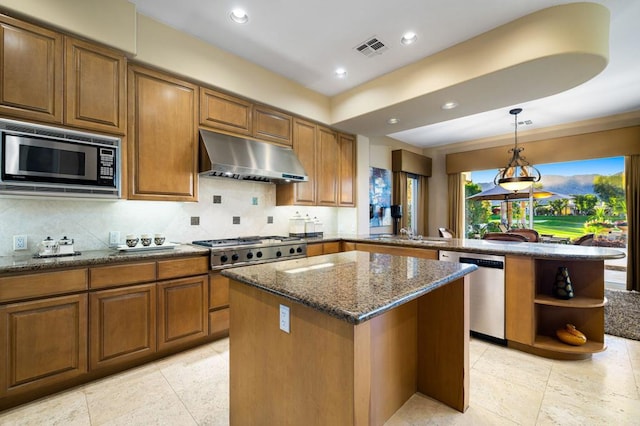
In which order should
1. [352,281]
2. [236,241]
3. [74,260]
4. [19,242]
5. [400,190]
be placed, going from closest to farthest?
[352,281] < [74,260] < [19,242] < [236,241] < [400,190]

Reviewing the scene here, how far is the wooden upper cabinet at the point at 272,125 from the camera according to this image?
338 cm

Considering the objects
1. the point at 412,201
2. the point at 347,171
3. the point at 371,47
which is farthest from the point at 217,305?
the point at 412,201

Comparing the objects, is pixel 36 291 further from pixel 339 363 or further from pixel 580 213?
pixel 580 213

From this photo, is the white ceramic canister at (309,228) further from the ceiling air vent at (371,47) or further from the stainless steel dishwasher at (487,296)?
the ceiling air vent at (371,47)

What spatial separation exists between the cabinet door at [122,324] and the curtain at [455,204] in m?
6.22

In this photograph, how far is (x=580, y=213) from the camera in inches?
210

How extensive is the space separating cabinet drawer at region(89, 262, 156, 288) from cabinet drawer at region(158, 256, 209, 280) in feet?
0.22

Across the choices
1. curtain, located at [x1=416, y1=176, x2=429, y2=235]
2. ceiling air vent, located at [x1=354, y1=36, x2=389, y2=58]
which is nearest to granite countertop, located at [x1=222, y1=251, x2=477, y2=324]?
ceiling air vent, located at [x1=354, y1=36, x2=389, y2=58]

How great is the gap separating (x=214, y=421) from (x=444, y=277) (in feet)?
5.34

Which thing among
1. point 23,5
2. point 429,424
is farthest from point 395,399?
point 23,5

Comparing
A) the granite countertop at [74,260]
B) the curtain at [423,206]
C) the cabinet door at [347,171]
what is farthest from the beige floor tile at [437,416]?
the curtain at [423,206]

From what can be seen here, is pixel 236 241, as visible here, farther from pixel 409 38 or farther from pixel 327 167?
pixel 409 38

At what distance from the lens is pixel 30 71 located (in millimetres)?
1972

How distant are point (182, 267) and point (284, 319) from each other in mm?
1625
